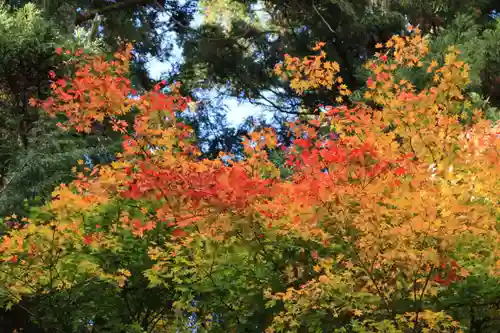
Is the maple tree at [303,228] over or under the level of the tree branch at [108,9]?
under

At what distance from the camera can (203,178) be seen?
3.91 meters

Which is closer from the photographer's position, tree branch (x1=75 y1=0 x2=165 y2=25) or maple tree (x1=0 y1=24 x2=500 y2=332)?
maple tree (x1=0 y1=24 x2=500 y2=332)

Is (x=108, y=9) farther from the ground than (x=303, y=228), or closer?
farther from the ground

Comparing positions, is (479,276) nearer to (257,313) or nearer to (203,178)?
(257,313)

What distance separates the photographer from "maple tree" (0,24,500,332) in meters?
3.78

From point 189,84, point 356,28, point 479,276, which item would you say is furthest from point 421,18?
point 479,276

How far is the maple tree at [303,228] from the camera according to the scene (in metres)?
3.78

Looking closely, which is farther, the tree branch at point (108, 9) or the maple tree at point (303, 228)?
the tree branch at point (108, 9)

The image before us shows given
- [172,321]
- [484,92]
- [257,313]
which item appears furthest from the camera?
[484,92]

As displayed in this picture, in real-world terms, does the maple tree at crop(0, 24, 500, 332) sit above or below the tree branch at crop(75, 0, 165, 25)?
below

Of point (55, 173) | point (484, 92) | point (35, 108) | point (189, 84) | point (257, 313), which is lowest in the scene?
point (257, 313)

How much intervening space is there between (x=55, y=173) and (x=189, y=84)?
8.73 metres

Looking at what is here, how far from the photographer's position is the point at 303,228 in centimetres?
418

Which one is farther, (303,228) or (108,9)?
(108,9)
